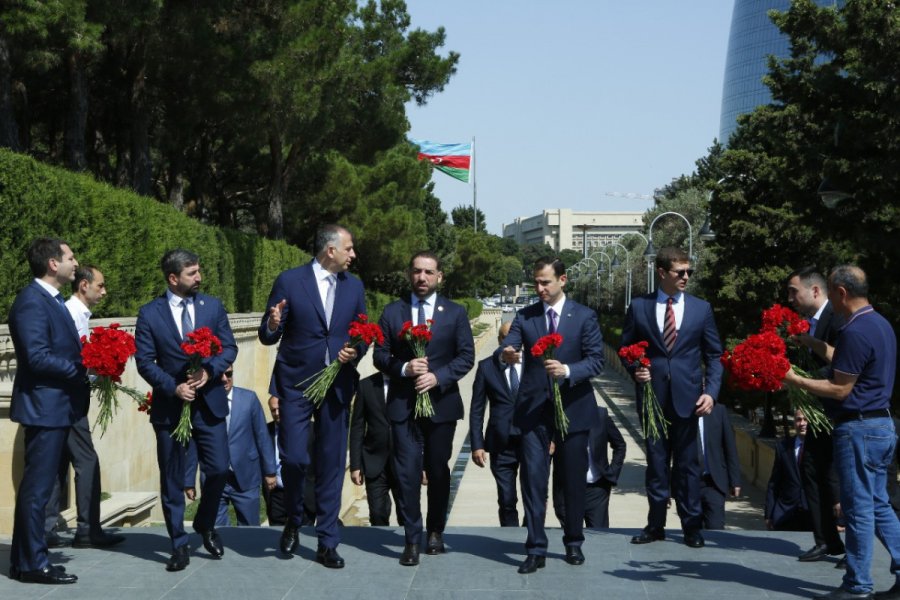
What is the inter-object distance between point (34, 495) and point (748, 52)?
161m

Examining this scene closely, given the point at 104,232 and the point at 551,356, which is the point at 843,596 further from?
the point at 104,232

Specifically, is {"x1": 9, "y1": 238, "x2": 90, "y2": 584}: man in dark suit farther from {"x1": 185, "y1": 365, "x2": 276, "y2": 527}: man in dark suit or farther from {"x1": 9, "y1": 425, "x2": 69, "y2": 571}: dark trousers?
{"x1": 185, "y1": 365, "x2": 276, "y2": 527}: man in dark suit

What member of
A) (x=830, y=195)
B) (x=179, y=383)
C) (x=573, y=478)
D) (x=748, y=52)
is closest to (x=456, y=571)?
(x=573, y=478)

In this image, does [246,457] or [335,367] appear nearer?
[335,367]

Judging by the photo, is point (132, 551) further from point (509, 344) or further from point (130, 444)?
point (130, 444)

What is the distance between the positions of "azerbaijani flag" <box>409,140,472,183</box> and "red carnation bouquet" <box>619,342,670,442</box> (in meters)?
59.5

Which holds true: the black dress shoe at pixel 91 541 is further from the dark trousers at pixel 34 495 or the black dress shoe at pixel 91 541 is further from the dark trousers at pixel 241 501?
the dark trousers at pixel 241 501

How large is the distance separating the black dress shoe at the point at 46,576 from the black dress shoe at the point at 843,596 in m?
4.22

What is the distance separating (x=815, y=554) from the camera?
7.23 meters

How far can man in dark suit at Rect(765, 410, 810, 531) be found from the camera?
8.60m

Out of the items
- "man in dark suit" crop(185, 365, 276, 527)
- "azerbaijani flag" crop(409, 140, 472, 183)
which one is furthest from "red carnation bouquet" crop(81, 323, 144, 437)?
"azerbaijani flag" crop(409, 140, 472, 183)

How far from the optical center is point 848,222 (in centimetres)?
1689

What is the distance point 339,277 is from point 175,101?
63.4ft

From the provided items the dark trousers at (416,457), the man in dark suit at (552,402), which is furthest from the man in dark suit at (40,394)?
the man in dark suit at (552,402)
